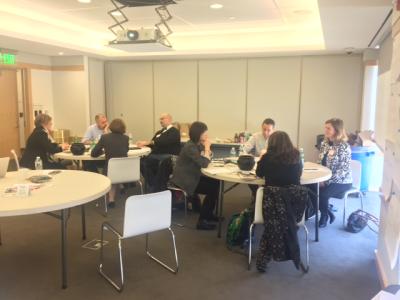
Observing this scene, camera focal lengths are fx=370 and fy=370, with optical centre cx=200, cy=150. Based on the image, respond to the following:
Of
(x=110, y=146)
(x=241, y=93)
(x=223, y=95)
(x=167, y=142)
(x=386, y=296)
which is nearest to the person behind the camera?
(x=386, y=296)

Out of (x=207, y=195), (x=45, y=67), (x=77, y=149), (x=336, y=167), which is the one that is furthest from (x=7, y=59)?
(x=336, y=167)

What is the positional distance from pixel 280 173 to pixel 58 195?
5.91ft

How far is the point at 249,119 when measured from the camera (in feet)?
24.2

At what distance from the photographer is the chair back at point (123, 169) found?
4422 millimetres

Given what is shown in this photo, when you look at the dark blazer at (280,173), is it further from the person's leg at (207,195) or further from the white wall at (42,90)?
the white wall at (42,90)

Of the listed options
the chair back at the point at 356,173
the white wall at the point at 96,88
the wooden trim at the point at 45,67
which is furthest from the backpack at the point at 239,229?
the wooden trim at the point at 45,67

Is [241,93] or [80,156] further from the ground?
[241,93]

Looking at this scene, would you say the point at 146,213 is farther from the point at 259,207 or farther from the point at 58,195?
the point at 259,207

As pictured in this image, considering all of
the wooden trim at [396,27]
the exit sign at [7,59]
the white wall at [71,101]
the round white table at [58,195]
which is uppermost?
the exit sign at [7,59]

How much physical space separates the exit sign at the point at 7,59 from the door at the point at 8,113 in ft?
2.52

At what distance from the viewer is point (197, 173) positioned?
4098mm

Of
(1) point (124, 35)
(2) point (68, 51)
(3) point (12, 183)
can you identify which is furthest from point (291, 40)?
(3) point (12, 183)

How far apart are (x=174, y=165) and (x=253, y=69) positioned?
352 cm

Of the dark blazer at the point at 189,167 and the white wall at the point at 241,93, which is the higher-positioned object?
the white wall at the point at 241,93
